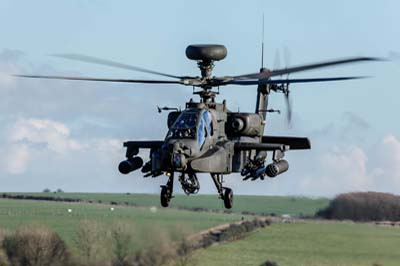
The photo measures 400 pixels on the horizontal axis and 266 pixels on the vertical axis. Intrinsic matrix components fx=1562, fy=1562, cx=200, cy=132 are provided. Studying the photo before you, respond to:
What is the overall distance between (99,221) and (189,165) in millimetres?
36275

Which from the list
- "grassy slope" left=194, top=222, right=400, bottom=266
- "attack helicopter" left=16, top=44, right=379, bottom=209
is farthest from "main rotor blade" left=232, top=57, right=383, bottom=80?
"grassy slope" left=194, top=222, right=400, bottom=266

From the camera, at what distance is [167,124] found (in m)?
45.2

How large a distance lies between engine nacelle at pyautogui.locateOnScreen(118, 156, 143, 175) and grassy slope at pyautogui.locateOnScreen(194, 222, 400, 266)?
42.6 feet

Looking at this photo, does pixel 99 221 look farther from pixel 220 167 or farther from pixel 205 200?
pixel 220 167

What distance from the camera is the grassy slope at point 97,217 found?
62.2 metres

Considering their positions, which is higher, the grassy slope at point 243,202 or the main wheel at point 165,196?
the grassy slope at point 243,202

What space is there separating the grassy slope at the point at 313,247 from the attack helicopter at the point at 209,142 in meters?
11.4

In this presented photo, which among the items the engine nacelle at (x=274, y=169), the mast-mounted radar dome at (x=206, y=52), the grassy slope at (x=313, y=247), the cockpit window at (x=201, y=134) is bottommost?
the grassy slope at (x=313, y=247)

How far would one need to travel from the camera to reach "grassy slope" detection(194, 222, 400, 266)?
59.0 meters

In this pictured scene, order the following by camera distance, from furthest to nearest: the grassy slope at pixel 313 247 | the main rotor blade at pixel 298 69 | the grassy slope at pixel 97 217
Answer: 1. the grassy slope at pixel 97 217
2. the grassy slope at pixel 313 247
3. the main rotor blade at pixel 298 69

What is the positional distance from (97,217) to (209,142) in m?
39.2

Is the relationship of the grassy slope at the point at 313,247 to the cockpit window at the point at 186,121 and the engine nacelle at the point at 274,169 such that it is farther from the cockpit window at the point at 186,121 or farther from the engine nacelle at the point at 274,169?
the cockpit window at the point at 186,121

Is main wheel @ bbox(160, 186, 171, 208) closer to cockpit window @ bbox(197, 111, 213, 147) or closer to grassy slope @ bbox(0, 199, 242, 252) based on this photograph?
cockpit window @ bbox(197, 111, 213, 147)

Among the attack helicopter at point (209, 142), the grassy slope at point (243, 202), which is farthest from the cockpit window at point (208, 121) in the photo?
the grassy slope at point (243, 202)
